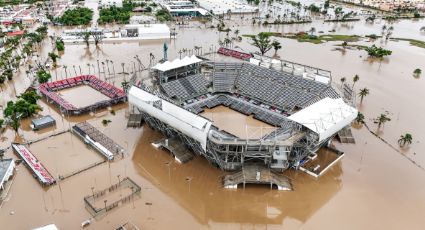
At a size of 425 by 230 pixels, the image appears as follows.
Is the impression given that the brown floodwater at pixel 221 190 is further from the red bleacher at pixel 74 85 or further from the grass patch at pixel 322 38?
the grass patch at pixel 322 38

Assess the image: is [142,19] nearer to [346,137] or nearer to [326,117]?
[346,137]

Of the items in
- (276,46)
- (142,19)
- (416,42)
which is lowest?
(276,46)

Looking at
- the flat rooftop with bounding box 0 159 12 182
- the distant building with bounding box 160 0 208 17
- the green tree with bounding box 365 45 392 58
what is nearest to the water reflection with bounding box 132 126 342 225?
A: the flat rooftop with bounding box 0 159 12 182

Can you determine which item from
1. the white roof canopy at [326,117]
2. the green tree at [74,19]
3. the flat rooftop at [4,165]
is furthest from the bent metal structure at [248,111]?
the green tree at [74,19]

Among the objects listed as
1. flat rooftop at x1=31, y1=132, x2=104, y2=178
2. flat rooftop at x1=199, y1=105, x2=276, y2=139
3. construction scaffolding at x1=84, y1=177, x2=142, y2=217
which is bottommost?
construction scaffolding at x1=84, y1=177, x2=142, y2=217

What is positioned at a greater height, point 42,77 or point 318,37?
point 318,37

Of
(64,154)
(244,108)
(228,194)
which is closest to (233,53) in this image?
(244,108)

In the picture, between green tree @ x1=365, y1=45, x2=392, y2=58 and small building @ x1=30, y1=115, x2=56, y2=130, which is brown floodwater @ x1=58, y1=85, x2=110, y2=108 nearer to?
small building @ x1=30, y1=115, x2=56, y2=130
